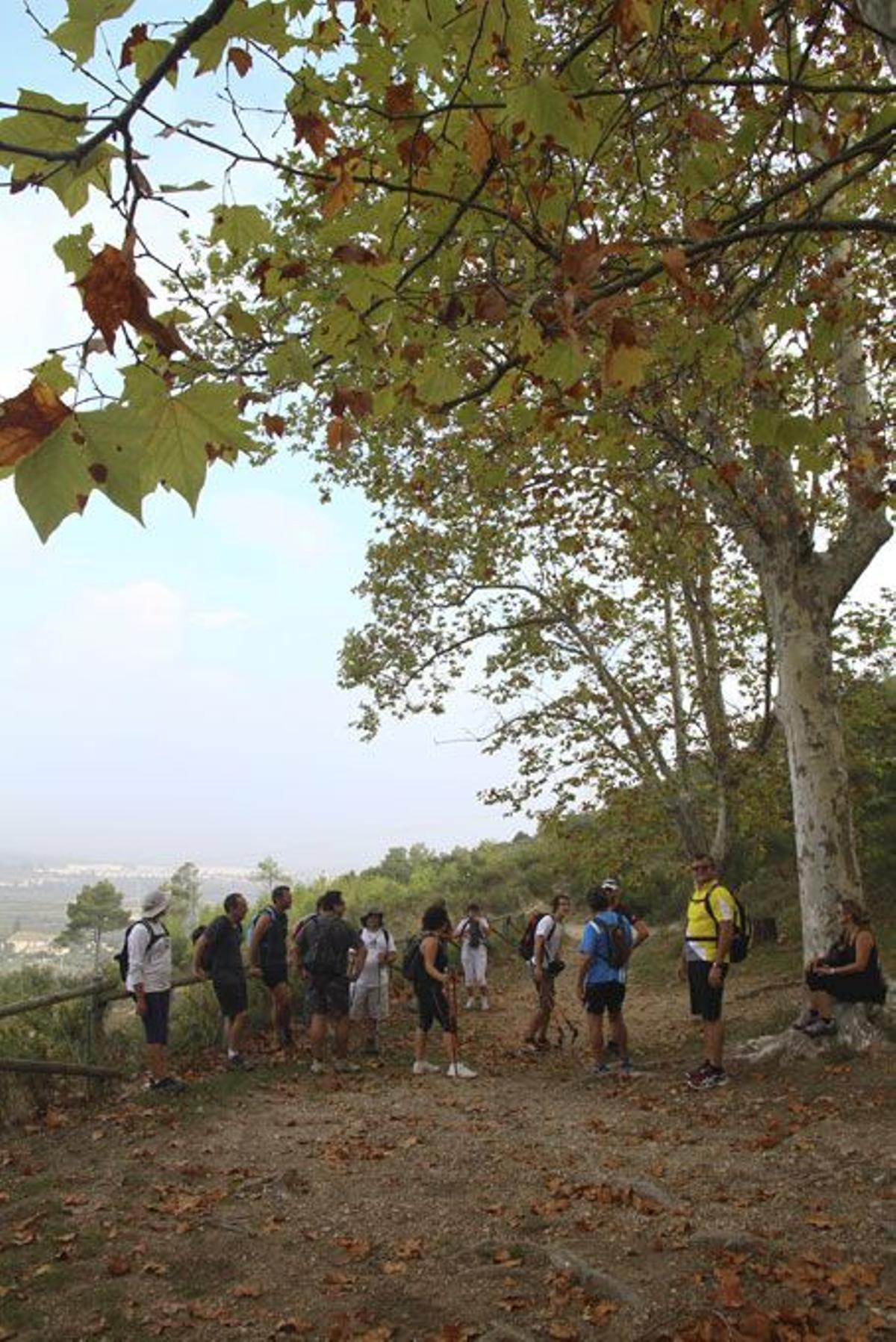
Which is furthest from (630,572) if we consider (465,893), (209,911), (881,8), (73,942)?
Result: (73,942)

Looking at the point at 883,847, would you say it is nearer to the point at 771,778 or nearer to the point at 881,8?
the point at 771,778

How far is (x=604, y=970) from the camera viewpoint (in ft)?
29.8

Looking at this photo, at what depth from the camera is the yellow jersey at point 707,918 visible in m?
8.05

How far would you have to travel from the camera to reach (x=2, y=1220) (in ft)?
18.8

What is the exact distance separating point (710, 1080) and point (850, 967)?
5.18 ft

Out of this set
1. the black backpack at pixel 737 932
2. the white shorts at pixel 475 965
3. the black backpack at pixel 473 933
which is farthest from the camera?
the white shorts at pixel 475 965

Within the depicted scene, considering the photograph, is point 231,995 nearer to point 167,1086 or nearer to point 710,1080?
point 167,1086

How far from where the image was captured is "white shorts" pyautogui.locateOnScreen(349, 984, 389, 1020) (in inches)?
428

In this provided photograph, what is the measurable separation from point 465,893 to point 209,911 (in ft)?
27.1

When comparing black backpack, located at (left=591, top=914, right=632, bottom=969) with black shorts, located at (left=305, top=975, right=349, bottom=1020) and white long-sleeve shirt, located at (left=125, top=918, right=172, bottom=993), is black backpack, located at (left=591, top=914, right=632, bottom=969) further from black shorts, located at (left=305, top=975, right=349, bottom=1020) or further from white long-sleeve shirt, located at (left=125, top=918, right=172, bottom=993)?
white long-sleeve shirt, located at (left=125, top=918, right=172, bottom=993)

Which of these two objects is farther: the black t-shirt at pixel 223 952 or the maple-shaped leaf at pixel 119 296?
the black t-shirt at pixel 223 952

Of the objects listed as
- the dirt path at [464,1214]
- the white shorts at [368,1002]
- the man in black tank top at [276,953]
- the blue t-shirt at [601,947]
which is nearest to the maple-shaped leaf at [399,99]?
the dirt path at [464,1214]

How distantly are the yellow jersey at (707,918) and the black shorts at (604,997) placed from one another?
→ 1003 mm

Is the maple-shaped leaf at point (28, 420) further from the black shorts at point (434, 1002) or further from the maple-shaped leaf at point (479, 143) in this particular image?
the black shorts at point (434, 1002)
